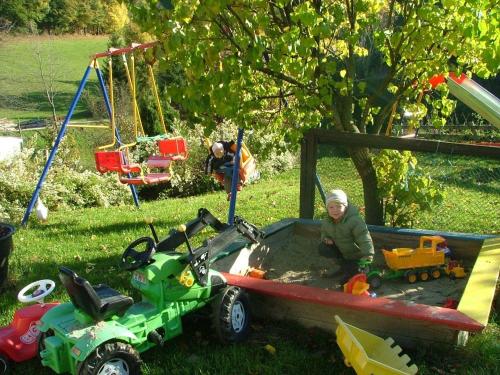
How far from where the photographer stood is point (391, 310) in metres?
3.15

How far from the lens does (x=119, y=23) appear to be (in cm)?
3222

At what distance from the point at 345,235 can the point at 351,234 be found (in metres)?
0.05

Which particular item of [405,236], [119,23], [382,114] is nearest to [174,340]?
[405,236]

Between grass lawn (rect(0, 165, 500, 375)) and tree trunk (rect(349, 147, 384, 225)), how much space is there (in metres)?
0.59

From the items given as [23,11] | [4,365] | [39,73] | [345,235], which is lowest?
[4,365]

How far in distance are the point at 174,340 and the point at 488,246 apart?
2595 mm

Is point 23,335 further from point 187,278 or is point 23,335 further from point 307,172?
point 307,172

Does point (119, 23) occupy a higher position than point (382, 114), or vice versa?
point (119, 23)

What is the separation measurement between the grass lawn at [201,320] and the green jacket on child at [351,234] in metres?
0.94

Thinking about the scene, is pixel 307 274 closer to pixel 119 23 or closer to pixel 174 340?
pixel 174 340

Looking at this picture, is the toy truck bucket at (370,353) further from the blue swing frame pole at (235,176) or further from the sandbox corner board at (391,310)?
the blue swing frame pole at (235,176)

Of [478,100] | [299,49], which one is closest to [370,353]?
[299,49]

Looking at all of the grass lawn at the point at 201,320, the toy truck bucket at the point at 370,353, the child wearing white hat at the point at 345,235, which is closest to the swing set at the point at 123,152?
the grass lawn at the point at 201,320

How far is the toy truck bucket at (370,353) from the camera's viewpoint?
262cm
